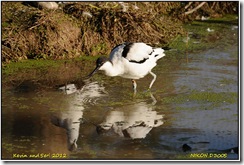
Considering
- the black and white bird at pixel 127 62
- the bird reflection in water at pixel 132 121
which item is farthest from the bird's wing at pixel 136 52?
the bird reflection in water at pixel 132 121

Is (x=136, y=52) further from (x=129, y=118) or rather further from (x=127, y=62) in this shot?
(x=129, y=118)

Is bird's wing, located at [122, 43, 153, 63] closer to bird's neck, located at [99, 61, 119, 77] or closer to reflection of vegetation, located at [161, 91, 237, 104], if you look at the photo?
bird's neck, located at [99, 61, 119, 77]

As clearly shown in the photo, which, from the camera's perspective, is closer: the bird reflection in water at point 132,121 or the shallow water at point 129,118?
the shallow water at point 129,118

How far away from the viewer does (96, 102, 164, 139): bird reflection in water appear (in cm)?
850

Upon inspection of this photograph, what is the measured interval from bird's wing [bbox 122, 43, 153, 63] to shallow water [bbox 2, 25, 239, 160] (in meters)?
0.57

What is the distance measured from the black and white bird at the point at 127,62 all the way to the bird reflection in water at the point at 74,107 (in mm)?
389

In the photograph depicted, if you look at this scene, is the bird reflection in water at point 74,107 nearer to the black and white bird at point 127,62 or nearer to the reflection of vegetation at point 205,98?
Result: the black and white bird at point 127,62

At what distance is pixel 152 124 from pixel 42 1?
5.35 meters

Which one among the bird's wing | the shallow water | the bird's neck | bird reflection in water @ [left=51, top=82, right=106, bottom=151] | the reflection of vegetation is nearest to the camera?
the shallow water

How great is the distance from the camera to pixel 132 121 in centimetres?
898

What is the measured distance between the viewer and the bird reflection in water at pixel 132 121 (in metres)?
8.50

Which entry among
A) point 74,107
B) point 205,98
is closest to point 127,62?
point 74,107

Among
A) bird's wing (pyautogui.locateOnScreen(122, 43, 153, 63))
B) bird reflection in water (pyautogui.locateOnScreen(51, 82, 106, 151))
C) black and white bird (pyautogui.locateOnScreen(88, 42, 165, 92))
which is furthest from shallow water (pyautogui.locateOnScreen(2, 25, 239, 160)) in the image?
bird's wing (pyautogui.locateOnScreen(122, 43, 153, 63))

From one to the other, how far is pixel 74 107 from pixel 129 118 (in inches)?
38.3
